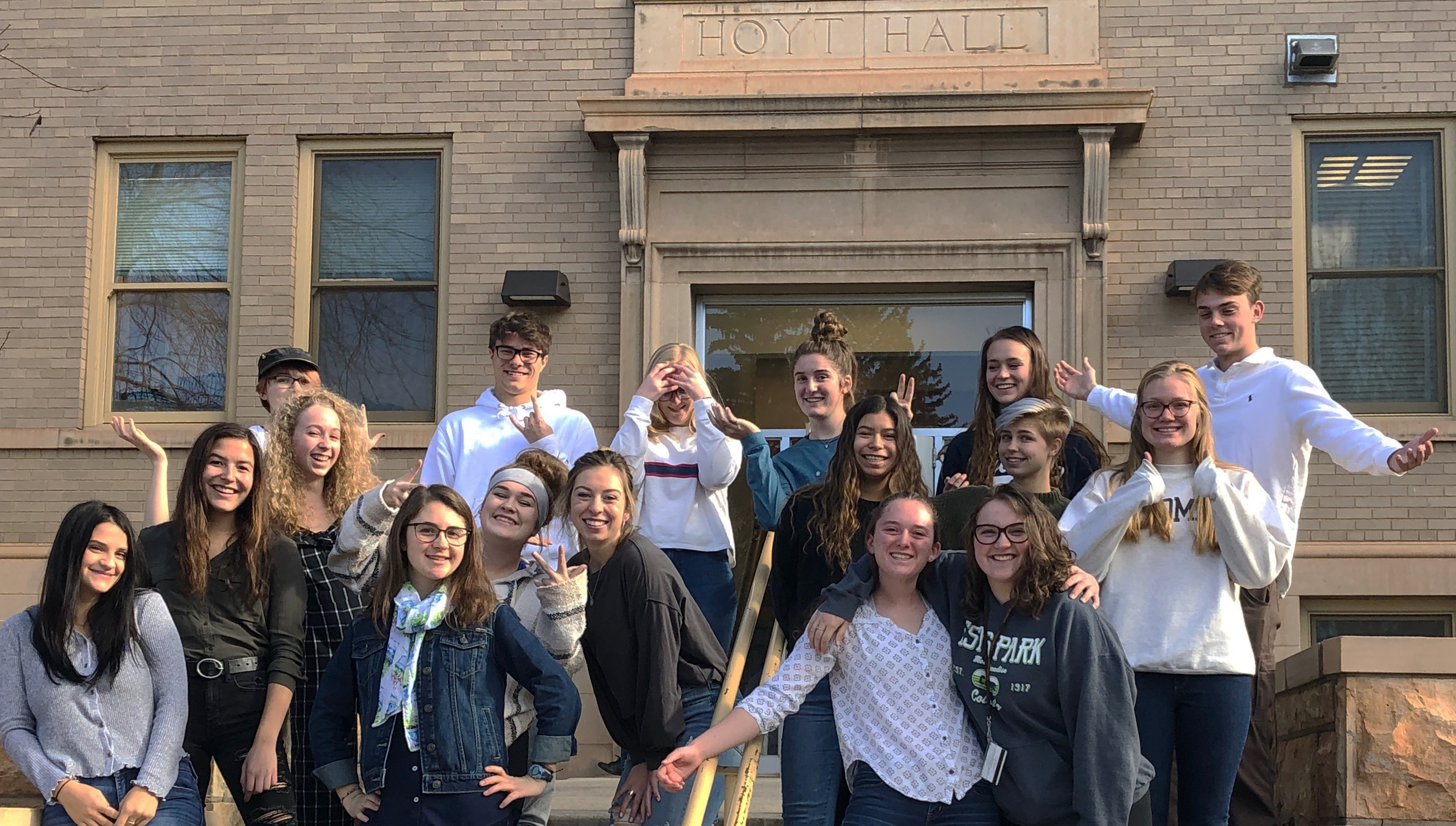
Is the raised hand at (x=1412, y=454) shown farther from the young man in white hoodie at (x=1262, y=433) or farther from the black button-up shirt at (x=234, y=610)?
the black button-up shirt at (x=234, y=610)

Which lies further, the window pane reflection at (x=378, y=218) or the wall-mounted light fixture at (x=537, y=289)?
the window pane reflection at (x=378, y=218)

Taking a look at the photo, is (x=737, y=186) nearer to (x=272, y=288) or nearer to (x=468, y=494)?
(x=272, y=288)

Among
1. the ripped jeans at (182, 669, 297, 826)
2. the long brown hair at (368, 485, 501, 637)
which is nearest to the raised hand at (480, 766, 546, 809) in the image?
the long brown hair at (368, 485, 501, 637)

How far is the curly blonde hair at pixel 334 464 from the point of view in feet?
17.0

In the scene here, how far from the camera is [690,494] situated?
5891 millimetres

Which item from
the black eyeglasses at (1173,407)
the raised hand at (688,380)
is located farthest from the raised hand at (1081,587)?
the raised hand at (688,380)

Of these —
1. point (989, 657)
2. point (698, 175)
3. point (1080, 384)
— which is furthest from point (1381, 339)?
point (989, 657)

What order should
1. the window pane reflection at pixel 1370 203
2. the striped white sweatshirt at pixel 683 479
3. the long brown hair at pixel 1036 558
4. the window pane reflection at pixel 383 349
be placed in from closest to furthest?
the long brown hair at pixel 1036 558
the striped white sweatshirt at pixel 683 479
the window pane reflection at pixel 1370 203
the window pane reflection at pixel 383 349

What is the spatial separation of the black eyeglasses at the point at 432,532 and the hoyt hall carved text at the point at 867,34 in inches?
222

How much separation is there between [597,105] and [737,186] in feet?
3.32

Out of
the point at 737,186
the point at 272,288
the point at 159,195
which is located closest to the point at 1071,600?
the point at 737,186

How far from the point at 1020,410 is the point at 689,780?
167 cm

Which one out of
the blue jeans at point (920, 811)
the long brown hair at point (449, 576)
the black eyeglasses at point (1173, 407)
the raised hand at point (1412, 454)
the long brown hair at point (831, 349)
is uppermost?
the long brown hair at point (831, 349)

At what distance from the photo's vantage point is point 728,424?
5746 mm
